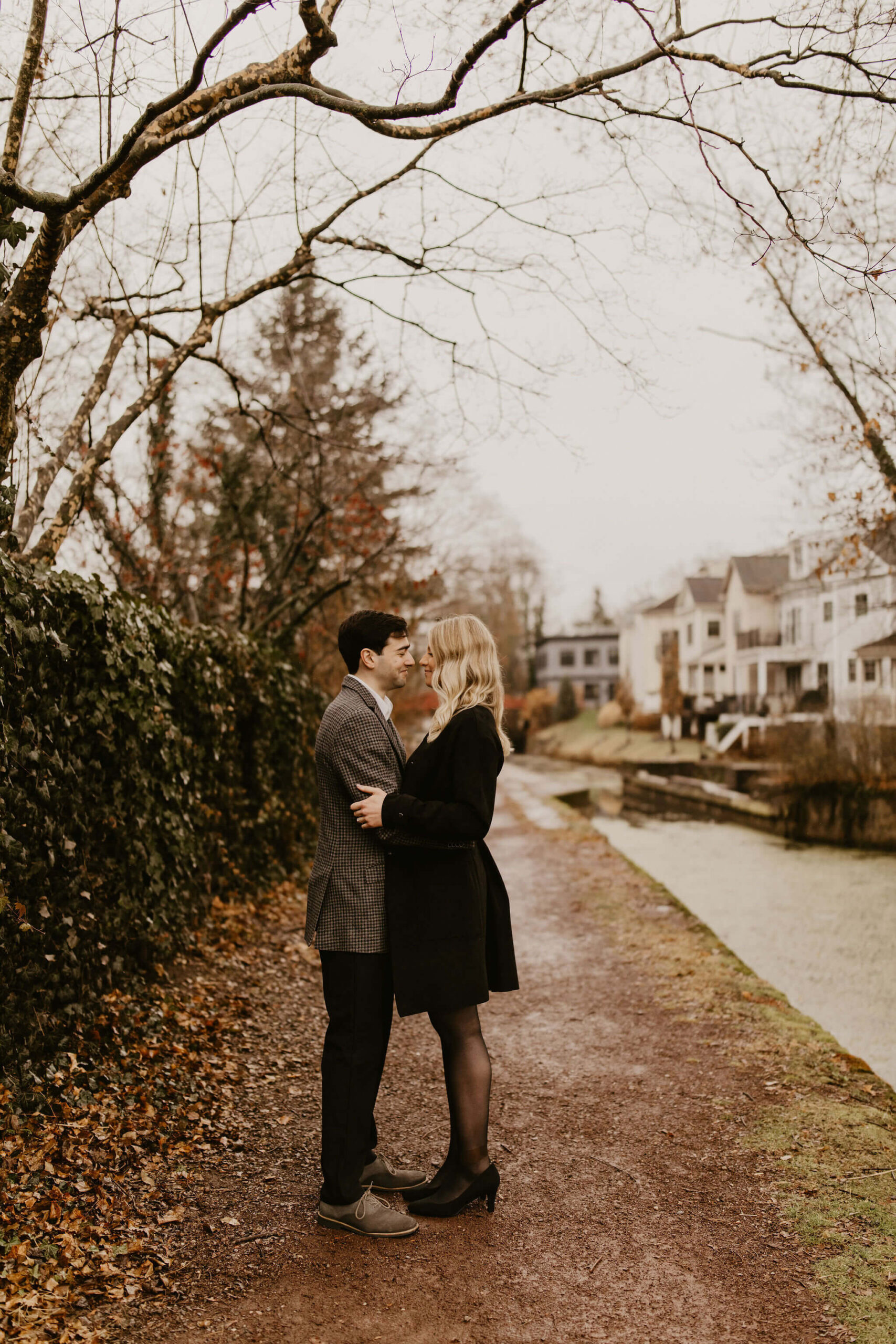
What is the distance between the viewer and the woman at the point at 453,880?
11.5 feet

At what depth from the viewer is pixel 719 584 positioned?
181 feet

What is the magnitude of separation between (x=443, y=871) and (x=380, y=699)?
2.17 feet

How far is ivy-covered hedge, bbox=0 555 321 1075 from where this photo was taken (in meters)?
4.20

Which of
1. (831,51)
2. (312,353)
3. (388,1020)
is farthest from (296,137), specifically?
(312,353)

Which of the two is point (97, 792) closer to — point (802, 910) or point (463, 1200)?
point (463, 1200)

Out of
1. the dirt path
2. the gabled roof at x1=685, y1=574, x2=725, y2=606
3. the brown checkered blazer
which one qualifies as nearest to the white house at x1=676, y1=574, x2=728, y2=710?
the gabled roof at x1=685, y1=574, x2=725, y2=606

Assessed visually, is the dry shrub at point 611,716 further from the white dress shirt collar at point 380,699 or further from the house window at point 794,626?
the white dress shirt collar at point 380,699

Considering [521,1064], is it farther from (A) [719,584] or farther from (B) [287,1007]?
(A) [719,584]

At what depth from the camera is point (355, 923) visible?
11.8 feet

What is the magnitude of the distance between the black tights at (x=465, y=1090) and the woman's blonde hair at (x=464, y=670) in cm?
97

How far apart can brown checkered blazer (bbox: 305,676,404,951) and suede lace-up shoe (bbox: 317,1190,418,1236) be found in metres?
0.86

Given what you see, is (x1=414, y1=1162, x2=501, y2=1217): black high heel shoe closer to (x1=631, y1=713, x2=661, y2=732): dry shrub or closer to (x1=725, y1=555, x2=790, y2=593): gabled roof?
(x1=725, y1=555, x2=790, y2=593): gabled roof

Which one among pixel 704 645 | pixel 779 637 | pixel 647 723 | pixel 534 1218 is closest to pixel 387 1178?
pixel 534 1218

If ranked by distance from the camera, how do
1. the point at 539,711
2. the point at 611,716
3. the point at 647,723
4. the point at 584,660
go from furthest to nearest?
the point at 584,660
the point at 539,711
the point at 611,716
the point at 647,723
